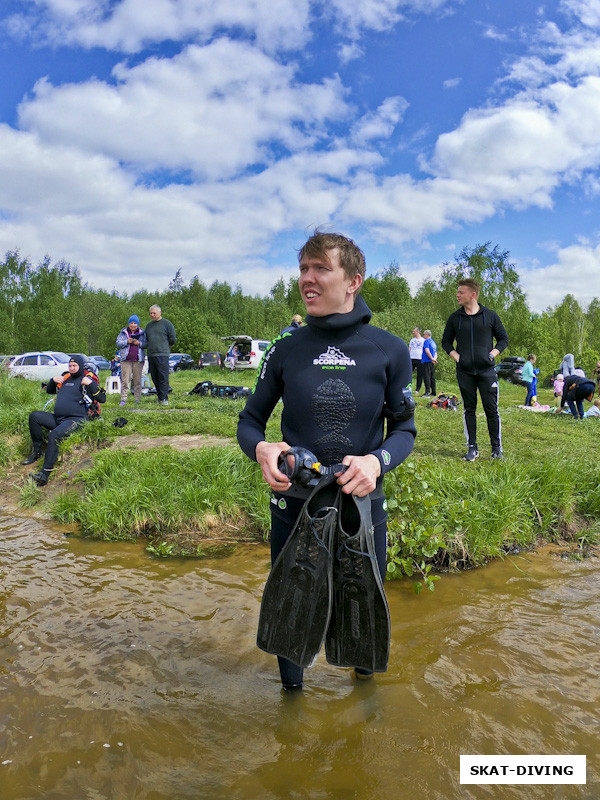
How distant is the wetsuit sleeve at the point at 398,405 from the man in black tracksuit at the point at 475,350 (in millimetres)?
4484

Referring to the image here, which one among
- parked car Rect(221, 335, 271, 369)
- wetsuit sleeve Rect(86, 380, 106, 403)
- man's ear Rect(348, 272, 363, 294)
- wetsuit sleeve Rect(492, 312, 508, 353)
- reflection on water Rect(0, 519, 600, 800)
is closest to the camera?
reflection on water Rect(0, 519, 600, 800)

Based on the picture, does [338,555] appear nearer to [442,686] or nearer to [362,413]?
[362,413]

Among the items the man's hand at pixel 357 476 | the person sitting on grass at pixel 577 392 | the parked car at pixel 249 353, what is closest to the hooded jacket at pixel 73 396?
the man's hand at pixel 357 476

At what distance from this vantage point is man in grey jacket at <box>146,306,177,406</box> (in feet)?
38.7

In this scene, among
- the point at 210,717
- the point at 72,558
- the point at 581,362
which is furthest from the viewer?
the point at 581,362

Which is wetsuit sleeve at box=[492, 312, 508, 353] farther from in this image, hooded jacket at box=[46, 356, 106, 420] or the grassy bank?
hooded jacket at box=[46, 356, 106, 420]

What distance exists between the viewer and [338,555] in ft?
7.95

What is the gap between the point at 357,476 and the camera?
86.0 inches

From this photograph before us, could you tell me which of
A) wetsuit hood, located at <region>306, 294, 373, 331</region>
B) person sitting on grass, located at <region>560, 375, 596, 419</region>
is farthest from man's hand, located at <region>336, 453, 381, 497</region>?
person sitting on grass, located at <region>560, 375, 596, 419</region>

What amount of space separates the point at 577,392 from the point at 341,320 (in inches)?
452

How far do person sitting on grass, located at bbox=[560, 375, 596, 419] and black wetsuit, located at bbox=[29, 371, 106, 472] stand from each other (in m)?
9.94

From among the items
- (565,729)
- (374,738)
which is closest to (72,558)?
(374,738)

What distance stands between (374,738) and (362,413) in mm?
1545

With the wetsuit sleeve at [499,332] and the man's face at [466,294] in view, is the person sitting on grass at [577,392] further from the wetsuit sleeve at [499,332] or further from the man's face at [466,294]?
the man's face at [466,294]
